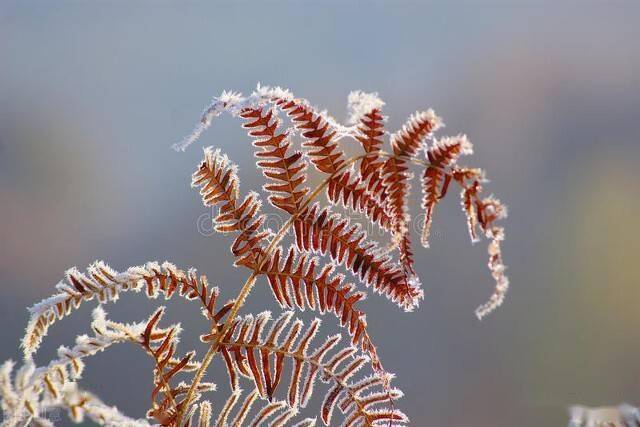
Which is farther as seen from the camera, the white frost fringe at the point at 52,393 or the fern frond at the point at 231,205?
the fern frond at the point at 231,205

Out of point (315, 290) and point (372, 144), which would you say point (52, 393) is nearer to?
point (315, 290)

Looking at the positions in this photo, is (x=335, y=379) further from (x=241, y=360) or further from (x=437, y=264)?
Answer: (x=437, y=264)

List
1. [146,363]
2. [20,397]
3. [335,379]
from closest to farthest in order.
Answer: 1. [20,397]
2. [335,379]
3. [146,363]

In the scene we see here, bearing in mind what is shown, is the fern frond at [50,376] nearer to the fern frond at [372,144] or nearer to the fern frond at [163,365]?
the fern frond at [163,365]

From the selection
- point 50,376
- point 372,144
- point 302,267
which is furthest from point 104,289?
point 372,144

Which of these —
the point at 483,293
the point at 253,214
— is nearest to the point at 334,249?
the point at 253,214

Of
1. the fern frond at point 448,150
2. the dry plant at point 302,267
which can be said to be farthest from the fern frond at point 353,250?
the fern frond at point 448,150
